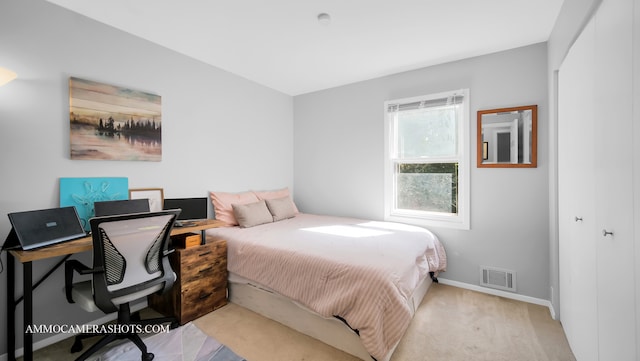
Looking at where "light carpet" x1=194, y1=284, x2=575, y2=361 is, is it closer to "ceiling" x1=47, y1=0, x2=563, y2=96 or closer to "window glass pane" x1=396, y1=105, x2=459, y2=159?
"window glass pane" x1=396, y1=105, x2=459, y2=159

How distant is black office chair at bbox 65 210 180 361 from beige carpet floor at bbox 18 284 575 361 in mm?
517

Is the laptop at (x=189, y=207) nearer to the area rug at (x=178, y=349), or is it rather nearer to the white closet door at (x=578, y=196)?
the area rug at (x=178, y=349)

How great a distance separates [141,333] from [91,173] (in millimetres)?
1407

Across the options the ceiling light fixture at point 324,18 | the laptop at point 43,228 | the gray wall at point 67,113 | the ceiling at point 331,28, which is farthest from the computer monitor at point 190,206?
the ceiling light fixture at point 324,18

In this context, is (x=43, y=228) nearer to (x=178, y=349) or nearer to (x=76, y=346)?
(x=76, y=346)

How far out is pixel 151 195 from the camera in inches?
102

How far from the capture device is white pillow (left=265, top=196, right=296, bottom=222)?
3531 millimetres

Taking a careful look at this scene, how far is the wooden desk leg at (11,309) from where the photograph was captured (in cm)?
176

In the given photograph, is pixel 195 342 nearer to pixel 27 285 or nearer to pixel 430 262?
pixel 27 285

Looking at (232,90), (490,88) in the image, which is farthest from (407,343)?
(232,90)

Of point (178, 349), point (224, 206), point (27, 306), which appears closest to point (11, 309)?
point (27, 306)

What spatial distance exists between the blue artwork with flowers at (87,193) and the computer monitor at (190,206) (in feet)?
1.33

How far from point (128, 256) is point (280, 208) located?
78.9 inches

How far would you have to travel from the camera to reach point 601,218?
1.31 metres
